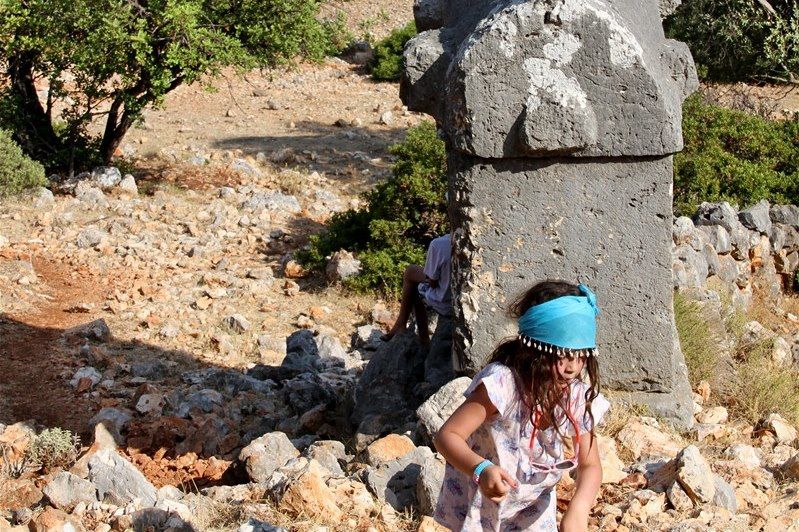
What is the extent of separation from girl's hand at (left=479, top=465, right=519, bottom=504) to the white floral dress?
26 centimetres

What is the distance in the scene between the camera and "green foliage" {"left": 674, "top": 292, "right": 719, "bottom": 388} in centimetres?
555

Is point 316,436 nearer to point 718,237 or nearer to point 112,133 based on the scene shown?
point 718,237

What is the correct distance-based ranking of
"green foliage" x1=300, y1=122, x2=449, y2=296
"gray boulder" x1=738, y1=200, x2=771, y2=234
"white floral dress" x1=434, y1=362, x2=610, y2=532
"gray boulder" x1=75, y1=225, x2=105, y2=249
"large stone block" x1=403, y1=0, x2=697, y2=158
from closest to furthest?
"white floral dress" x1=434, y1=362, x2=610, y2=532 < "large stone block" x1=403, y1=0, x2=697, y2=158 < "gray boulder" x1=738, y1=200, x2=771, y2=234 < "green foliage" x1=300, y1=122, x2=449, y2=296 < "gray boulder" x1=75, y1=225, x2=105, y2=249

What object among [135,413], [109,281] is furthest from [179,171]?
[135,413]

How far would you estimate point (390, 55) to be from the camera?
1794 cm

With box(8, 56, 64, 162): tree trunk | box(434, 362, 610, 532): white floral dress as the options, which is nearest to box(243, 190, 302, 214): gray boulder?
box(8, 56, 64, 162): tree trunk

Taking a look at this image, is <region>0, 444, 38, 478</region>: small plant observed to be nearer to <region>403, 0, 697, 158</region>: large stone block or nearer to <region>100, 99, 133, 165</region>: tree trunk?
<region>403, 0, 697, 158</region>: large stone block

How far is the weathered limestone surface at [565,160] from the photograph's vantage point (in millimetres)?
4340

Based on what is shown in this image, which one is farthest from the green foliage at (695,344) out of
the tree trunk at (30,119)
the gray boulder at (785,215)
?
the tree trunk at (30,119)

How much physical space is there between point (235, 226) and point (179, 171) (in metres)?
2.46

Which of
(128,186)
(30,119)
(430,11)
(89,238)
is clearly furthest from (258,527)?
(30,119)

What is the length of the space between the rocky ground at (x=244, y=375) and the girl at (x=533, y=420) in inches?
29.0

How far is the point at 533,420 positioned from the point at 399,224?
594cm

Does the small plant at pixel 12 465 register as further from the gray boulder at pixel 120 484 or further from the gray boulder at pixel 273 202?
the gray boulder at pixel 273 202
